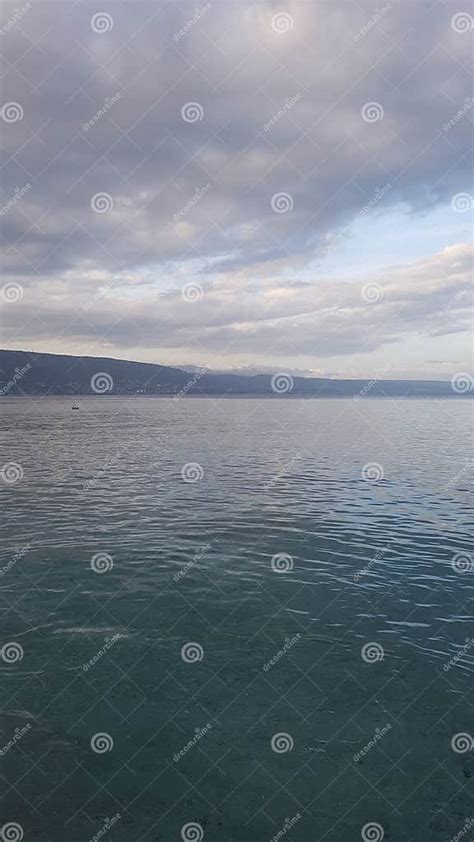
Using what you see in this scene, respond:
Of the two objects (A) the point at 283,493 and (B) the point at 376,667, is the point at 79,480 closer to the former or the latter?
(A) the point at 283,493

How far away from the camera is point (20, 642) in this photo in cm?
1752

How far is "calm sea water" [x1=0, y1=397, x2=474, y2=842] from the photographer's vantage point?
37.0ft

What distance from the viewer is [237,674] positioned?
628 inches

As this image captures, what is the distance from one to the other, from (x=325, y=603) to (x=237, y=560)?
240 inches

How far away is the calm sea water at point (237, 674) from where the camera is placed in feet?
37.0

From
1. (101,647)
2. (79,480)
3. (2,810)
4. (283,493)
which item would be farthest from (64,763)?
(79,480)

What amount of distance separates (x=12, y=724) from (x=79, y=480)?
118 ft

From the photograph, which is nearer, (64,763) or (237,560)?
(64,763)

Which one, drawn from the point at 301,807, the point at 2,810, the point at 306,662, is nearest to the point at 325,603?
the point at 306,662

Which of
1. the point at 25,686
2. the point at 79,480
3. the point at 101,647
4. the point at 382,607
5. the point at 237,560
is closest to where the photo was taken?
the point at 25,686

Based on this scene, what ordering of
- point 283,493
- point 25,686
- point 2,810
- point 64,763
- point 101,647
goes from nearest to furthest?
point 2,810 < point 64,763 < point 25,686 < point 101,647 < point 283,493

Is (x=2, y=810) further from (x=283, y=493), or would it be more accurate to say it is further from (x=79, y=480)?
(x=79, y=480)

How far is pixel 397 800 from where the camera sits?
11.5m

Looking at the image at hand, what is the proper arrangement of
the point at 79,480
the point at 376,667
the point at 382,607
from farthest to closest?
the point at 79,480
the point at 382,607
the point at 376,667
